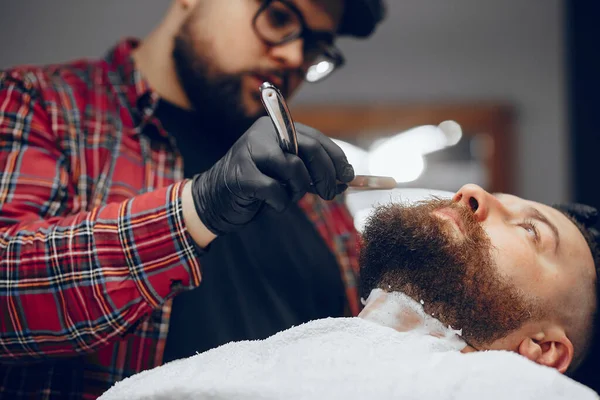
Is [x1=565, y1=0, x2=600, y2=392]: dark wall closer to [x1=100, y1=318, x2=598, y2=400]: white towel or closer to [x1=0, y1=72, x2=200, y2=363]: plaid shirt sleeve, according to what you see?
[x1=100, y1=318, x2=598, y2=400]: white towel

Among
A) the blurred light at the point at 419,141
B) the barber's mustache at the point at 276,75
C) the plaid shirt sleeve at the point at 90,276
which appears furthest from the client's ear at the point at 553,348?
the blurred light at the point at 419,141

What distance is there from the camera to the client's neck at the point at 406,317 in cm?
80

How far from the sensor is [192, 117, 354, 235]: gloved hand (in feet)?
2.54

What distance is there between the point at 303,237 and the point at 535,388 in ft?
2.19

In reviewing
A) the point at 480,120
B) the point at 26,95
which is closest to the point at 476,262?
the point at 26,95

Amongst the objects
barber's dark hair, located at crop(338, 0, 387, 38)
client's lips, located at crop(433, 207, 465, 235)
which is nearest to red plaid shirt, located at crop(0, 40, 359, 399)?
client's lips, located at crop(433, 207, 465, 235)

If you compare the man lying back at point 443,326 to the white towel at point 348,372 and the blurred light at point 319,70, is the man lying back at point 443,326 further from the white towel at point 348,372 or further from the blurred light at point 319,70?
the blurred light at point 319,70

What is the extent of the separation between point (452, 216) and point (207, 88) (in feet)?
2.12

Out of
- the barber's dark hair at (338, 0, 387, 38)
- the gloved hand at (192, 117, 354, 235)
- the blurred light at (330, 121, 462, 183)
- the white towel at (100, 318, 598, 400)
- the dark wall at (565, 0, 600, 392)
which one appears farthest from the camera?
the blurred light at (330, 121, 462, 183)

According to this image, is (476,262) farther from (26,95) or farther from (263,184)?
(26,95)

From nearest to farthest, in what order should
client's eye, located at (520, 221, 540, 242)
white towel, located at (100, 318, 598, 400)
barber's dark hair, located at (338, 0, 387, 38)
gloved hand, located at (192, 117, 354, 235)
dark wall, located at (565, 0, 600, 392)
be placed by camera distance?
1. white towel, located at (100, 318, 598, 400)
2. gloved hand, located at (192, 117, 354, 235)
3. client's eye, located at (520, 221, 540, 242)
4. barber's dark hair, located at (338, 0, 387, 38)
5. dark wall, located at (565, 0, 600, 392)

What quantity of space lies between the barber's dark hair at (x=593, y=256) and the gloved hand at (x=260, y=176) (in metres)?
0.46

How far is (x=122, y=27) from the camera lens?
272 centimetres

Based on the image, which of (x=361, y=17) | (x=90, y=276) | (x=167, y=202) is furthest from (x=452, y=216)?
(x=361, y=17)
